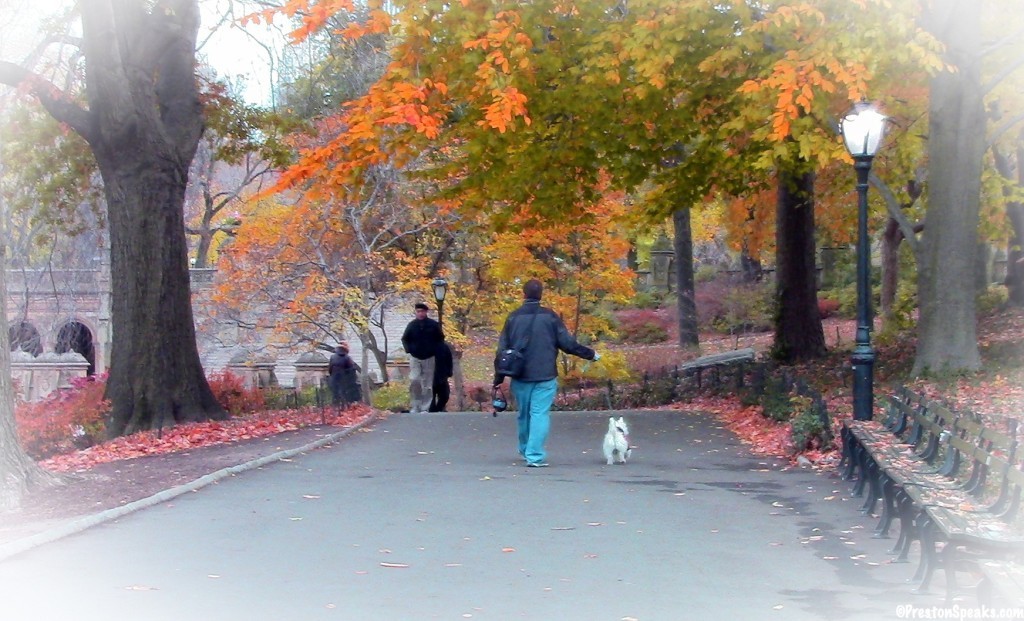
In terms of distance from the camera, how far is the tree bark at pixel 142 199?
16547mm

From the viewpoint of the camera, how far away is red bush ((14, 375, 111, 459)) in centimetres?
1642

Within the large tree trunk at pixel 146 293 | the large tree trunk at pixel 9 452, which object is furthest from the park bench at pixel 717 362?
the large tree trunk at pixel 9 452

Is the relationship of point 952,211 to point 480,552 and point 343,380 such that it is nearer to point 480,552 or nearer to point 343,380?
point 480,552

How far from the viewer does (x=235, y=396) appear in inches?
864

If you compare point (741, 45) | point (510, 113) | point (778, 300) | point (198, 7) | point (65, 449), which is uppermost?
point (198, 7)

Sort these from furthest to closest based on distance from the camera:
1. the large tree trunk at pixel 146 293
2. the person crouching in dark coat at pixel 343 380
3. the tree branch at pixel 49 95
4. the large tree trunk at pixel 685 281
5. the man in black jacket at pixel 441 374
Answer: the large tree trunk at pixel 685 281 < the person crouching in dark coat at pixel 343 380 < the man in black jacket at pixel 441 374 < the large tree trunk at pixel 146 293 < the tree branch at pixel 49 95

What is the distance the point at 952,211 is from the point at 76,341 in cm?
4385

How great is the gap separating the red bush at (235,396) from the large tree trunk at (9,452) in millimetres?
10697

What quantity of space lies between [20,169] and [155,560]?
17.6 meters

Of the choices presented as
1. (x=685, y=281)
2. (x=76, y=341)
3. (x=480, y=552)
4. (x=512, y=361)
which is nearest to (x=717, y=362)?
(x=685, y=281)

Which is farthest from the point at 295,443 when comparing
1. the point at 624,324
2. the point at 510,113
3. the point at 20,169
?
the point at 624,324

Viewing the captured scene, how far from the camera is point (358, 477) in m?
11.9

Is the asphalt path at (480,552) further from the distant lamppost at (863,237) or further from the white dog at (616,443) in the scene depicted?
the distant lamppost at (863,237)

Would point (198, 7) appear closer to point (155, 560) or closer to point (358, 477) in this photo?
point (358, 477)
